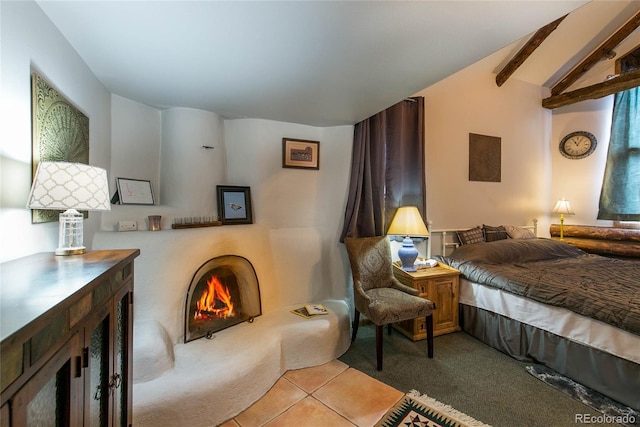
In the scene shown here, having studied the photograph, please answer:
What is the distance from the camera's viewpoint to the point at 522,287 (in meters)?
2.18

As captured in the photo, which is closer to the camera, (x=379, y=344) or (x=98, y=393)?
(x=98, y=393)

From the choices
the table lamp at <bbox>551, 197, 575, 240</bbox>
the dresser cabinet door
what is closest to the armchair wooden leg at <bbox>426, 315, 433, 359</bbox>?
the dresser cabinet door

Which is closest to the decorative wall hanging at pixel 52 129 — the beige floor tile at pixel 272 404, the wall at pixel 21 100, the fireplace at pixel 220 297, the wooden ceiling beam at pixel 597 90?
the wall at pixel 21 100

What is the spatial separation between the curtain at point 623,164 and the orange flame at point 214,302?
203 inches

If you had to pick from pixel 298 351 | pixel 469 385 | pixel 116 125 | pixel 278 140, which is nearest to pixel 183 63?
pixel 116 125

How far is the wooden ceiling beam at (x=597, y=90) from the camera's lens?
10.0ft

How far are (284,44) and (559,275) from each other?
2952 millimetres

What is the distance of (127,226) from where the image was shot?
195 centimetres

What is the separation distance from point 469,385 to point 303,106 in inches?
99.1

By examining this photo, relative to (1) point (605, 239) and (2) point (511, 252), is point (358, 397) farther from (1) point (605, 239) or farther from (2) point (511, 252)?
(1) point (605, 239)

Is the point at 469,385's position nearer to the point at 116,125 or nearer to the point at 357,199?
the point at 357,199

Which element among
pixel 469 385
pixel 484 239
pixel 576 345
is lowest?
pixel 469 385

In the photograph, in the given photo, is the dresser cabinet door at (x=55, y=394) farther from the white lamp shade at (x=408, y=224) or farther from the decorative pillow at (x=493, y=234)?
the decorative pillow at (x=493, y=234)

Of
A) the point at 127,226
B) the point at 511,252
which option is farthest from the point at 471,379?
the point at 127,226
